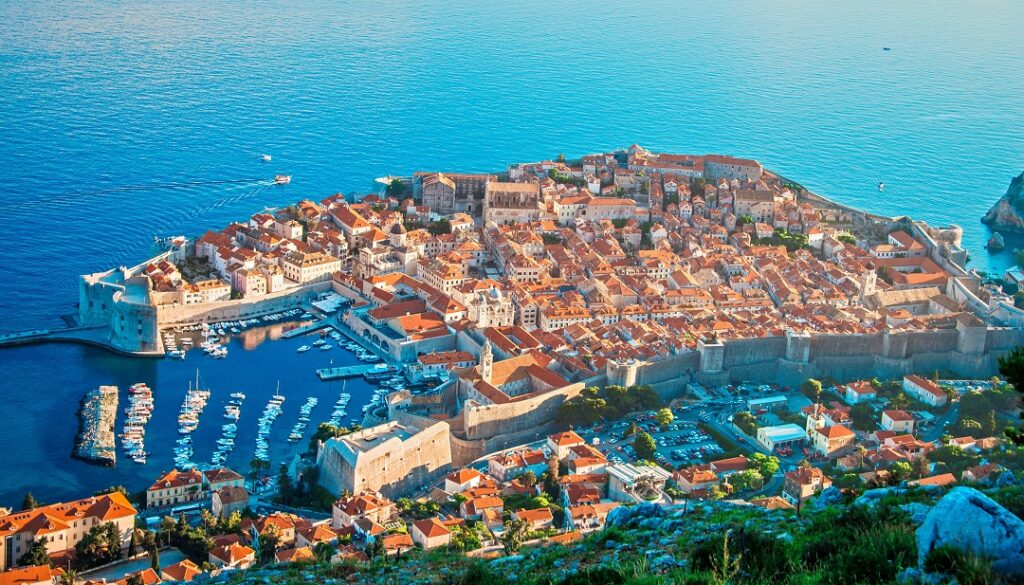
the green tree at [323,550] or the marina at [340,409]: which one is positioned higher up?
the green tree at [323,550]

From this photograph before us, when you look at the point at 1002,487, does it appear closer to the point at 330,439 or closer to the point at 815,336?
the point at 330,439

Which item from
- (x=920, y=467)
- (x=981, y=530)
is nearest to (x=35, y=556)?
(x=920, y=467)

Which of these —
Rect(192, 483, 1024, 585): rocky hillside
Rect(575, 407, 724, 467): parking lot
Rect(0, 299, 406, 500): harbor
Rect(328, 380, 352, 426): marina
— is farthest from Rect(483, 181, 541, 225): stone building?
Rect(192, 483, 1024, 585): rocky hillside

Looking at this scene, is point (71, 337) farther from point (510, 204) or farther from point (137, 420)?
point (510, 204)

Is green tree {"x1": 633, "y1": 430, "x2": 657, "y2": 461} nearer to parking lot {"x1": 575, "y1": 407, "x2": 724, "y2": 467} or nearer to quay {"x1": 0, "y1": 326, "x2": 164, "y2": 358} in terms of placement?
parking lot {"x1": 575, "y1": 407, "x2": 724, "y2": 467}

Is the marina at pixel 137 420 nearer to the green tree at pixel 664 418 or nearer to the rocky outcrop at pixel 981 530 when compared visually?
the green tree at pixel 664 418

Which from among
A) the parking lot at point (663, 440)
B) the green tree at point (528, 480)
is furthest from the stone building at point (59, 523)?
the parking lot at point (663, 440)
